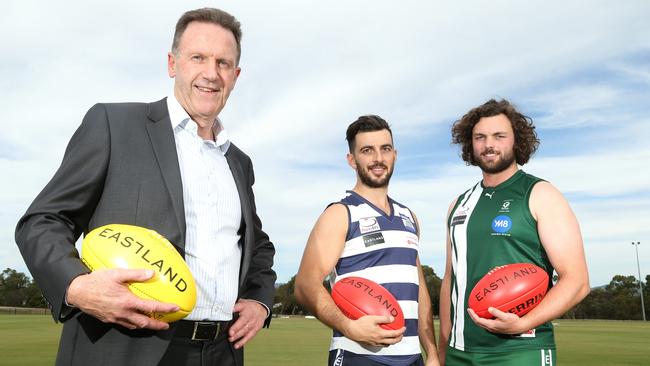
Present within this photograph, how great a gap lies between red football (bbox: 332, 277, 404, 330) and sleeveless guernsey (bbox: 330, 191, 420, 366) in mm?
221

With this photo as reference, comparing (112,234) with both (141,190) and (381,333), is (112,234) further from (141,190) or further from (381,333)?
(381,333)

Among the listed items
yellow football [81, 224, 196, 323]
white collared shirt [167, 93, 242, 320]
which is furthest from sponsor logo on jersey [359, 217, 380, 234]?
yellow football [81, 224, 196, 323]

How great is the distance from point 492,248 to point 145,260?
2841 millimetres

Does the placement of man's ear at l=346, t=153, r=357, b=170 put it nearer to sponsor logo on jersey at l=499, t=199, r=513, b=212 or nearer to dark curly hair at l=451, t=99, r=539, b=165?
dark curly hair at l=451, t=99, r=539, b=165

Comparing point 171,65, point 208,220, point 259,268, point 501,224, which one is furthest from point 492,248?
point 171,65

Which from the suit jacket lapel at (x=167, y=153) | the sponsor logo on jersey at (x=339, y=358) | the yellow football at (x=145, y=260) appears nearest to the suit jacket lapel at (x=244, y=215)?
the suit jacket lapel at (x=167, y=153)

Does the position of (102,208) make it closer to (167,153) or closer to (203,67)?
(167,153)

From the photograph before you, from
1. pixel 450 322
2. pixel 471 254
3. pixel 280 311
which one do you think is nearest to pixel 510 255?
pixel 471 254

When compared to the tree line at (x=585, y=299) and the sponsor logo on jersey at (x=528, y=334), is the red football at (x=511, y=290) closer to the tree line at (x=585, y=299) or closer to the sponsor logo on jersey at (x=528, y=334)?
the sponsor logo on jersey at (x=528, y=334)

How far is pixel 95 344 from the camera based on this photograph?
2.88 meters

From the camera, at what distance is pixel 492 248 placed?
180 inches

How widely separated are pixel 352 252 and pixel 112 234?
2.47m

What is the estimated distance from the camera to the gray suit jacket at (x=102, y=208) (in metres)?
2.74

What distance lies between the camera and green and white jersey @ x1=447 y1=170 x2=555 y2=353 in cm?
440
